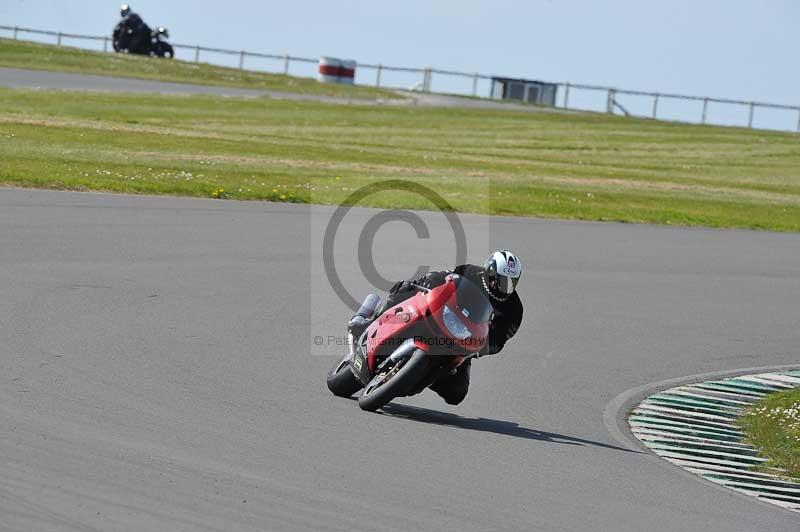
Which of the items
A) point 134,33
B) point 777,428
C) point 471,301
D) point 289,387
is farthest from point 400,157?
point 134,33

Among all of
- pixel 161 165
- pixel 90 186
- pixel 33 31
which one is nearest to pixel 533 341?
pixel 90 186

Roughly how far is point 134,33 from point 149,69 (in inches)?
244

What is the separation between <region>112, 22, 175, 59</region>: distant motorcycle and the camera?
59.2 m

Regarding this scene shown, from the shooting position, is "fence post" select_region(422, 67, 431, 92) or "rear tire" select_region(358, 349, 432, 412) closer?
"rear tire" select_region(358, 349, 432, 412)

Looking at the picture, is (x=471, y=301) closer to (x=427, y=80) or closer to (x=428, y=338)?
(x=428, y=338)

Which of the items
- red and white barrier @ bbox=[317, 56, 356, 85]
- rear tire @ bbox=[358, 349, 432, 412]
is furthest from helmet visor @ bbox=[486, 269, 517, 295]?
red and white barrier @ bbox=[317, 56, 356, 85]

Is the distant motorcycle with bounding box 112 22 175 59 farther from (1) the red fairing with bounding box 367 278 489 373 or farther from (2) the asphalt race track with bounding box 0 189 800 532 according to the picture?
(1) the red fairing with bounding box 367 278 489 373

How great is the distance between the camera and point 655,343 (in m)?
14.4

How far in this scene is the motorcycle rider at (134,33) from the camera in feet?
192

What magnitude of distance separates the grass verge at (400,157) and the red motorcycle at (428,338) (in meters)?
12.1

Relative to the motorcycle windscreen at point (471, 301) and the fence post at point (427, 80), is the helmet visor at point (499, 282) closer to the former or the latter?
the motorcycle windscreen at point (471, 301)

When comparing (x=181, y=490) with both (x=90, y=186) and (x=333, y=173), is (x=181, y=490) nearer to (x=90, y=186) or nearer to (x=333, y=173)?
(x=90, y=186)

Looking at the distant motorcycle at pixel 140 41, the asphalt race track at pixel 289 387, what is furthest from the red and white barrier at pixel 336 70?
the asphalt race track at pixel 289 387

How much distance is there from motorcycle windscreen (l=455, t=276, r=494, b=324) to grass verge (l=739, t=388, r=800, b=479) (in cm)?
233
